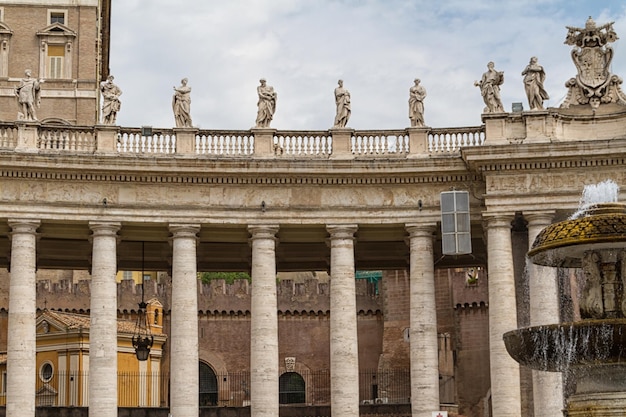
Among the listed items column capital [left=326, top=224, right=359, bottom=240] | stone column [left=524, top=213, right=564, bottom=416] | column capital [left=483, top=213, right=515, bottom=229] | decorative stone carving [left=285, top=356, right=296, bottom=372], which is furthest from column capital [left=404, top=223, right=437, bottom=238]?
decorative stone carving [left=285, top=356, right=296, bottom=372]

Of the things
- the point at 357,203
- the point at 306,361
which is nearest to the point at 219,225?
the point at 357,203

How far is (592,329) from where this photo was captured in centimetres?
2622

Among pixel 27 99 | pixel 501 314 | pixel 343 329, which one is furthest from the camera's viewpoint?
pixel 27 99

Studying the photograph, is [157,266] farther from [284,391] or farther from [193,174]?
[284,391]

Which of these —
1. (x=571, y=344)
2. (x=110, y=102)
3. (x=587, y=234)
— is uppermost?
(x=110, y=102)

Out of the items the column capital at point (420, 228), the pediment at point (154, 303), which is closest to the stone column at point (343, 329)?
the column capital at point (420, 228)

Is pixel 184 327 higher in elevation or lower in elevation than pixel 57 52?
lower

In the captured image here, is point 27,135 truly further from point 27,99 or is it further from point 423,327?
point 423,327

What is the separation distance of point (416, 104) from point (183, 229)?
10.2 meters

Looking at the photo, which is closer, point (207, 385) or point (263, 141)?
point (263, 141)

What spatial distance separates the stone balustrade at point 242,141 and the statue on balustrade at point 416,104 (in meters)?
0.63

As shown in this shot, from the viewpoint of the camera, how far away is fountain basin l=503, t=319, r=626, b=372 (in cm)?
2619

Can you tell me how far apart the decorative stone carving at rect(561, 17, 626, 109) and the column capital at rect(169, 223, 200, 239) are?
A: 49.6 ft

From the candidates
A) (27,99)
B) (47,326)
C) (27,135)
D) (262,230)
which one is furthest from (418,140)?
(47,326)
